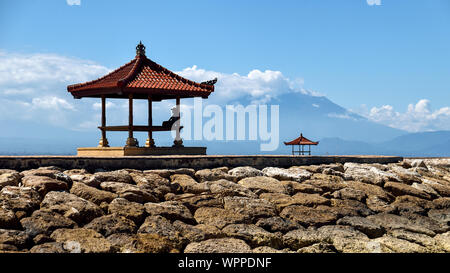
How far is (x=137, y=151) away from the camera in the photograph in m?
16.4

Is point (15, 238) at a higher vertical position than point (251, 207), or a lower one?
lower

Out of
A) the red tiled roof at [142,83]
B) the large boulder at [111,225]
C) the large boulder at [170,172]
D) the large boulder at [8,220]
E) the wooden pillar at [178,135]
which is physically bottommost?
the large boulder at [111,225]

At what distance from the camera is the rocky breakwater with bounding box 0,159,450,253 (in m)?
8.49

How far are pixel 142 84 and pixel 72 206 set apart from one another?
7.63 meters

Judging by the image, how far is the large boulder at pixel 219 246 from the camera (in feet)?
27.5

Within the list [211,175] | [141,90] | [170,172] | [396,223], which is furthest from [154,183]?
[141,90]

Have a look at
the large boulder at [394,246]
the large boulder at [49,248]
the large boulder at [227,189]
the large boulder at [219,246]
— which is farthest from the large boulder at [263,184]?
the large boulder at [49,248]

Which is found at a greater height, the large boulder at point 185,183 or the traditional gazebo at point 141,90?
the traditional gazebo at point 141,90

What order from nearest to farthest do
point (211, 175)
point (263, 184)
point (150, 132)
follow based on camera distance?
point (263, 184) < point (211, 175) < point (150, 132)

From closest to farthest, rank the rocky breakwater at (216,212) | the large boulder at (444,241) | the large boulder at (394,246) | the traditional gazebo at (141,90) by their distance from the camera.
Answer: the rocky breakwater at (216,212) → the large boulder at (394,246) → the large boulder at (444,241) → the traditional gazebo at (141,90)

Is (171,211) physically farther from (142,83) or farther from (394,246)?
(142,83)

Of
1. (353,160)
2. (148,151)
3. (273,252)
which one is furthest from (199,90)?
(273,252)

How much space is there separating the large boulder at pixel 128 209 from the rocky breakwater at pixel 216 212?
0.7 inches

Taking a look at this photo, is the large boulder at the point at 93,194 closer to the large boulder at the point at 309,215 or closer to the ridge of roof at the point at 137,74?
the large boulder at the point at 309,215
